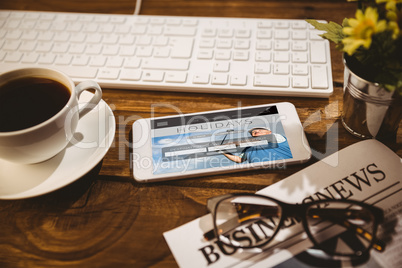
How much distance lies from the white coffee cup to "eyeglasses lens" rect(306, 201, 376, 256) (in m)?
0.38

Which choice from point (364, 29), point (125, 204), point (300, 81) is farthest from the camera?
point (300, 81)

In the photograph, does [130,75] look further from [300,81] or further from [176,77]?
[300,81]

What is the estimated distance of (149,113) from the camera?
59 cm

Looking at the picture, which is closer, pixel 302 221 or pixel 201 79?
pixel 302 221

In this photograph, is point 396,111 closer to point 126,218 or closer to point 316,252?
point 316,252

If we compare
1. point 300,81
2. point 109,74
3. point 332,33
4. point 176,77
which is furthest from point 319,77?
point 109,74

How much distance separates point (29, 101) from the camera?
500 mm

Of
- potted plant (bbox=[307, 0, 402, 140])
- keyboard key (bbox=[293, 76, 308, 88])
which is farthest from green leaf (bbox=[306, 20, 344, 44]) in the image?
keyboard key (bbox=[293, 76, 308, 88])

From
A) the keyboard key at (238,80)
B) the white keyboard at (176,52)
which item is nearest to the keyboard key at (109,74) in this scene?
the white keyboard at (176,52)

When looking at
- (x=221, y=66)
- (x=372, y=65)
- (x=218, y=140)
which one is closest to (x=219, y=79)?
(x=221, y=66)

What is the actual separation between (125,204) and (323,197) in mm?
301

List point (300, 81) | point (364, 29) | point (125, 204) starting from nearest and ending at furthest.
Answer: point (364, 29) < point (125, 204) < point (300, 81)

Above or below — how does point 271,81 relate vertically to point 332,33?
below

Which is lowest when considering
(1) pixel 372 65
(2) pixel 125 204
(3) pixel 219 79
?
(2) pixel 125 204
